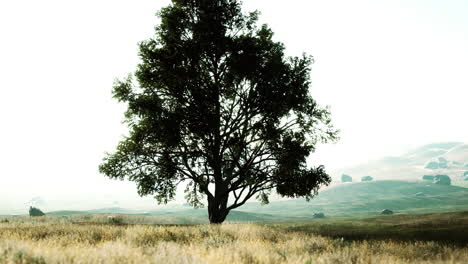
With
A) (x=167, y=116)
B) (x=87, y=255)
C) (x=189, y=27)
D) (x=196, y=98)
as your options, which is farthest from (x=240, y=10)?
(x=87, y=255)

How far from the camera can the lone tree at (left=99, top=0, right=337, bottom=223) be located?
22.4 metres

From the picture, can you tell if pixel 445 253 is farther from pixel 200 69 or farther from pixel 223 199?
pixel 200 69

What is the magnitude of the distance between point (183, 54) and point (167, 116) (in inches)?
168

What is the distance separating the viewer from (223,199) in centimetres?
2484

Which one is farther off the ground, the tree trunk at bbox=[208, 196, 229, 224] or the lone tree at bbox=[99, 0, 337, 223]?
the lone tree at bbox=[99, 0, 337, 223]

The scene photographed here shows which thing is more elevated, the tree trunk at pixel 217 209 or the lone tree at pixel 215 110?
the lone tree at pixel 215 110

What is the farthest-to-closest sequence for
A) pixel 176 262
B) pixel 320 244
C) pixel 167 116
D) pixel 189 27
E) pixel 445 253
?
pixel 189 27
pixel 167 116
pixel 320 244
pixel 445 253
pixel 176 262

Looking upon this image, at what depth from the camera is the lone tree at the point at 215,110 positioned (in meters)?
22.4

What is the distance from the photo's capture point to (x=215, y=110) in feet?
75.2

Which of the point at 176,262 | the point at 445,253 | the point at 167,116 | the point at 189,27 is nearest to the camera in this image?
the point at 176,262

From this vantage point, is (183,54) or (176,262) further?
(183,54)

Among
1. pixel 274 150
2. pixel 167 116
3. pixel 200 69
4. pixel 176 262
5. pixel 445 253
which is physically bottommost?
pixel 445 253

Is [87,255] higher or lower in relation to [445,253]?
higher

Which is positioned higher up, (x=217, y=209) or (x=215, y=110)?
(x=215, y=110)
